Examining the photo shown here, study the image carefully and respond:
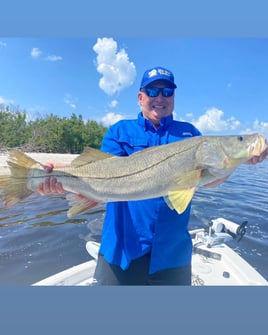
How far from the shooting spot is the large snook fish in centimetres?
187

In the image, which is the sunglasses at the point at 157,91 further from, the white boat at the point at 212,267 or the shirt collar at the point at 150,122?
the white boat at the point at 212,267

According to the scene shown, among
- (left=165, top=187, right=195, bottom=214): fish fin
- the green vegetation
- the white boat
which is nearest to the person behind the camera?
(left=165, top=187, right=195, bottom=214): fish fin

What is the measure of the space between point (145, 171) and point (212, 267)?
7.97 ft

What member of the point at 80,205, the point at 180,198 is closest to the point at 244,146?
the point at 180,198

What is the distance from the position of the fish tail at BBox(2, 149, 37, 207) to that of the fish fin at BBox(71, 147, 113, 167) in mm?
270

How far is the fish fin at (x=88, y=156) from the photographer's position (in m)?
2.03

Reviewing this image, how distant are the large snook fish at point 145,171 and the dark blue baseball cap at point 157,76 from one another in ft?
1.55

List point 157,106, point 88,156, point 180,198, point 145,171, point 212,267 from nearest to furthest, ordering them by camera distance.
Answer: point 180,198 < point 145,171 < point 88,156 < point 157,106 < point 212,267

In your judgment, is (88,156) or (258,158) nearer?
(258,158)

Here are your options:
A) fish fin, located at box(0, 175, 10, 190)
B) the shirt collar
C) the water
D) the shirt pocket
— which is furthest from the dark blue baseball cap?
the water

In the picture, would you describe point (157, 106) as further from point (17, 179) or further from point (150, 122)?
point (17, 179)

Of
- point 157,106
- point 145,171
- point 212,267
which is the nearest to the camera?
point 145,171

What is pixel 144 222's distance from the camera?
2.07 m

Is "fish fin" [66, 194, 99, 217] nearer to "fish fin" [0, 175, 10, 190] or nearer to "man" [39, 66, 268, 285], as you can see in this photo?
"man" [39, 66, 268, 285]
